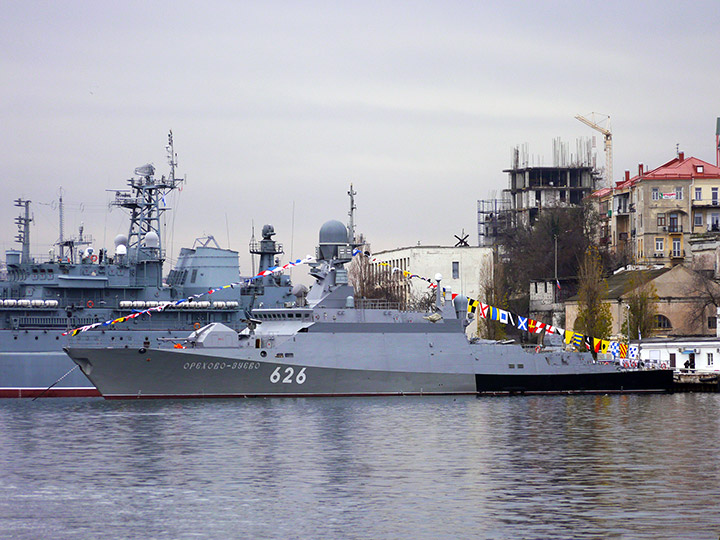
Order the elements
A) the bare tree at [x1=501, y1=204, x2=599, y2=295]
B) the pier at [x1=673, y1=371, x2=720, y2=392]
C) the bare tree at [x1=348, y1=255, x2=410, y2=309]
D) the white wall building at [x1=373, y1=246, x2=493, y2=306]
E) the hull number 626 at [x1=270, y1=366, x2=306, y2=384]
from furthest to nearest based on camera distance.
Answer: the white wall building at [x1=373, y1=246, x2=493, y2=306]
the bare tree at [x1=348, y1=255, x2=410, y2=309]
the bare tree at [x1=501, y1=204, x2=599, y2=295]
the pier at [x1=673, y1=371, x2=720, y2=392]
the hull number 626 at [x1=270, y1=366, x2=306, y2=384]

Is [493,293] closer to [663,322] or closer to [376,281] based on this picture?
[663,322]

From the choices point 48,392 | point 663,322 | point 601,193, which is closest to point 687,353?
point 663,322

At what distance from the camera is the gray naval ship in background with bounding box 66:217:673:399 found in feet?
121

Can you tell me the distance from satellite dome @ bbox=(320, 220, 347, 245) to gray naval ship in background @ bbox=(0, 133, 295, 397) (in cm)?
739

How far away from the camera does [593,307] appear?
5653cm

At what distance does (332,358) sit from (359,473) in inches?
686

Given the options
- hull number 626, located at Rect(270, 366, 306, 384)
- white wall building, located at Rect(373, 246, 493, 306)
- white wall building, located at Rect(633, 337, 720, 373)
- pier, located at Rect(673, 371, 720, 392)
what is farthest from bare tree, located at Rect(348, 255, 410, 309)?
hull number 626, located at Rect(270, 366, 306, 384)

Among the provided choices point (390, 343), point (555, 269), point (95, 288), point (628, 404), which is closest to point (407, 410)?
point (390, 343)

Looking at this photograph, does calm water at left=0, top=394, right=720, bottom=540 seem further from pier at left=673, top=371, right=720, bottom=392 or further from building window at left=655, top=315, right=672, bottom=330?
building window at left=655, top=315, right=672, bottom=330

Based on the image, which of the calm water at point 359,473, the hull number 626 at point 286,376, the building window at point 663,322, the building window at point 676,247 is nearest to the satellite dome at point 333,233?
the hull number 626 at point 286,376

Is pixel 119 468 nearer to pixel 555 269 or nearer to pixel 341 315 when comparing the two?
pixel 341 315

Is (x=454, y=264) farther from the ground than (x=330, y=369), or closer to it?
farther from the ground

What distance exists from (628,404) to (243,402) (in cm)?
1347

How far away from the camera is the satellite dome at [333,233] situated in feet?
134
